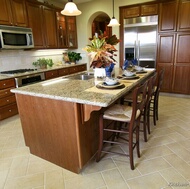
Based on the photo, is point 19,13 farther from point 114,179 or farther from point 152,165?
point 152,165

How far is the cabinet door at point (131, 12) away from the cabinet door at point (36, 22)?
2.29 metres

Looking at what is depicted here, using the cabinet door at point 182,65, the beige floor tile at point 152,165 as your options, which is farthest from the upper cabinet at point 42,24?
the beige floor tile at point 152,165

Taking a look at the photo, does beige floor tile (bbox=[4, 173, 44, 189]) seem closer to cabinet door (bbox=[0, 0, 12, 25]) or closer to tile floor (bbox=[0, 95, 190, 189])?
tile floor (bbox=[0, 95, 190, 189])

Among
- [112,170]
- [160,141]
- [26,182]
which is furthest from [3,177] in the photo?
[160,141]

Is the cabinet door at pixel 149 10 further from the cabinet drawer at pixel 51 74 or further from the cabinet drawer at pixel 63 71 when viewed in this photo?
the cabinet drawer at pixel 51 74

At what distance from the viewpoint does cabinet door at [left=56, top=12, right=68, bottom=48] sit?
4.68m

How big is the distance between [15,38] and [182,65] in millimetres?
4055

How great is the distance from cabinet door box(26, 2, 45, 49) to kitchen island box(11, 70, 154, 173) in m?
2.54

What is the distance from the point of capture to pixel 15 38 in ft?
11.4

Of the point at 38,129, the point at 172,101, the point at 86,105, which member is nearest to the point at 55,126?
the point at 38,129

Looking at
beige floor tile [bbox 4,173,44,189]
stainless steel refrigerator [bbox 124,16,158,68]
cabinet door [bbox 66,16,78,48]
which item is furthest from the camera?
cabinet door [bbox 66,16,78,48]

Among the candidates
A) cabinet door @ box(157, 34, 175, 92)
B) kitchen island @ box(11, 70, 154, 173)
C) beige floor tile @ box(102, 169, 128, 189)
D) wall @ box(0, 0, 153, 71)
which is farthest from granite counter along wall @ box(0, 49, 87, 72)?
beige floor tile @ box(102, 169, 128, 189)

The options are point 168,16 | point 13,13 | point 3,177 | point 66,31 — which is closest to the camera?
point 3,177

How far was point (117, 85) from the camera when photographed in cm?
189
